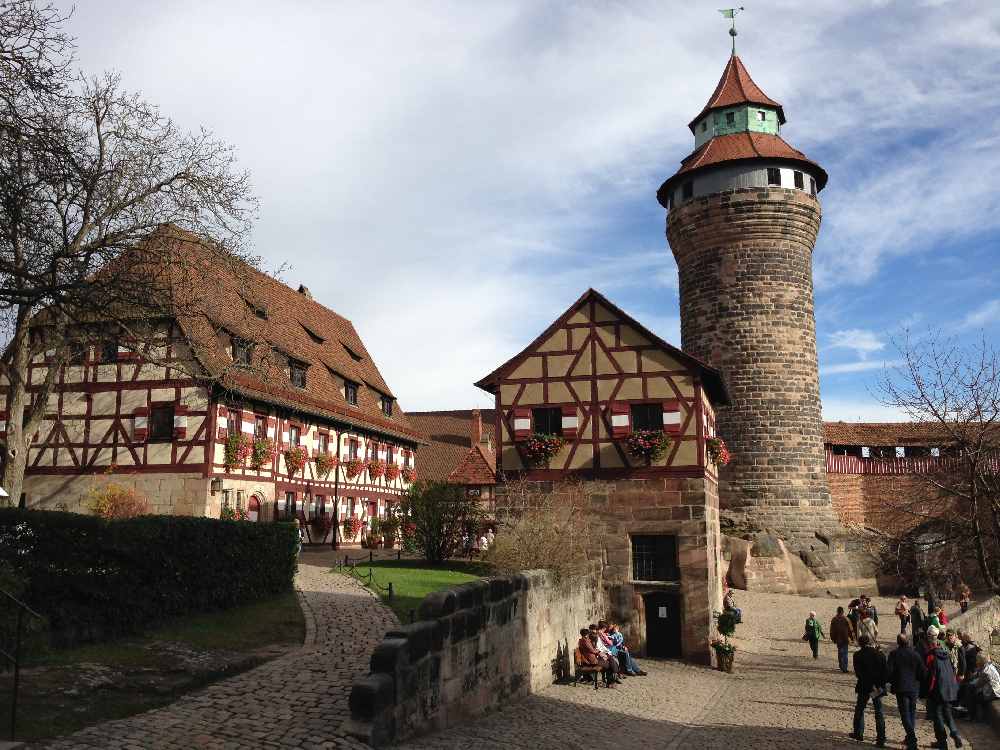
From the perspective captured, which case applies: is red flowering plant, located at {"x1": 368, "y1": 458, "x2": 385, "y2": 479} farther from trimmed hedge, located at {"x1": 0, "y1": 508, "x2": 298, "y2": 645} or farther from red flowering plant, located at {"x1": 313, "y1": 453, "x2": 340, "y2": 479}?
trimmed hedge, located at {"x1": 0, "y1": 508, "x2": 298, "y2": 645}

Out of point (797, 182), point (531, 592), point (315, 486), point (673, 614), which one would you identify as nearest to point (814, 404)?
point (797, 182)

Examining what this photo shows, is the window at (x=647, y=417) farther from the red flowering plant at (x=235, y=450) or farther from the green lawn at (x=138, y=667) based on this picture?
the red flowering plant at (x=235, y=450)

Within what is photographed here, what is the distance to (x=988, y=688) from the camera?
13539 mm

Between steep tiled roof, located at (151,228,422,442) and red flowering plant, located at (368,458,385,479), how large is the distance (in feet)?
3.98

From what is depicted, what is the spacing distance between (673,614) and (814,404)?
15.2 metres

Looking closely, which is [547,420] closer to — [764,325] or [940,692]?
[940,692]

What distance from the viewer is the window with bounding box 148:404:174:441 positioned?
23.9m

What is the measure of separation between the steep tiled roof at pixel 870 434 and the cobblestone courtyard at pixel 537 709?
63.2 ft

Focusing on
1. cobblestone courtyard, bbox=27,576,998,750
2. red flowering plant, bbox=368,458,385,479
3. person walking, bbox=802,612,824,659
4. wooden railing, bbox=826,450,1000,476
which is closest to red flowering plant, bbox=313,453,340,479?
red flowering plant, bbox=368,458,385,479

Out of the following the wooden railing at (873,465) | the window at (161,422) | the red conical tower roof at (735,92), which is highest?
the red conical tower roof at (735,92)

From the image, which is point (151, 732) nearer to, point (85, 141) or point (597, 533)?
point (85, 141)

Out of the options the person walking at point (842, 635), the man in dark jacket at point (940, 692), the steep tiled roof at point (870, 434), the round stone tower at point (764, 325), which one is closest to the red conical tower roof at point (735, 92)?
the round stone tower at point (764, 325)

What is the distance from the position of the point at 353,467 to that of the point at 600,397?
1204 cm

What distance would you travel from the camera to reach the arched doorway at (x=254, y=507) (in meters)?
24.8
